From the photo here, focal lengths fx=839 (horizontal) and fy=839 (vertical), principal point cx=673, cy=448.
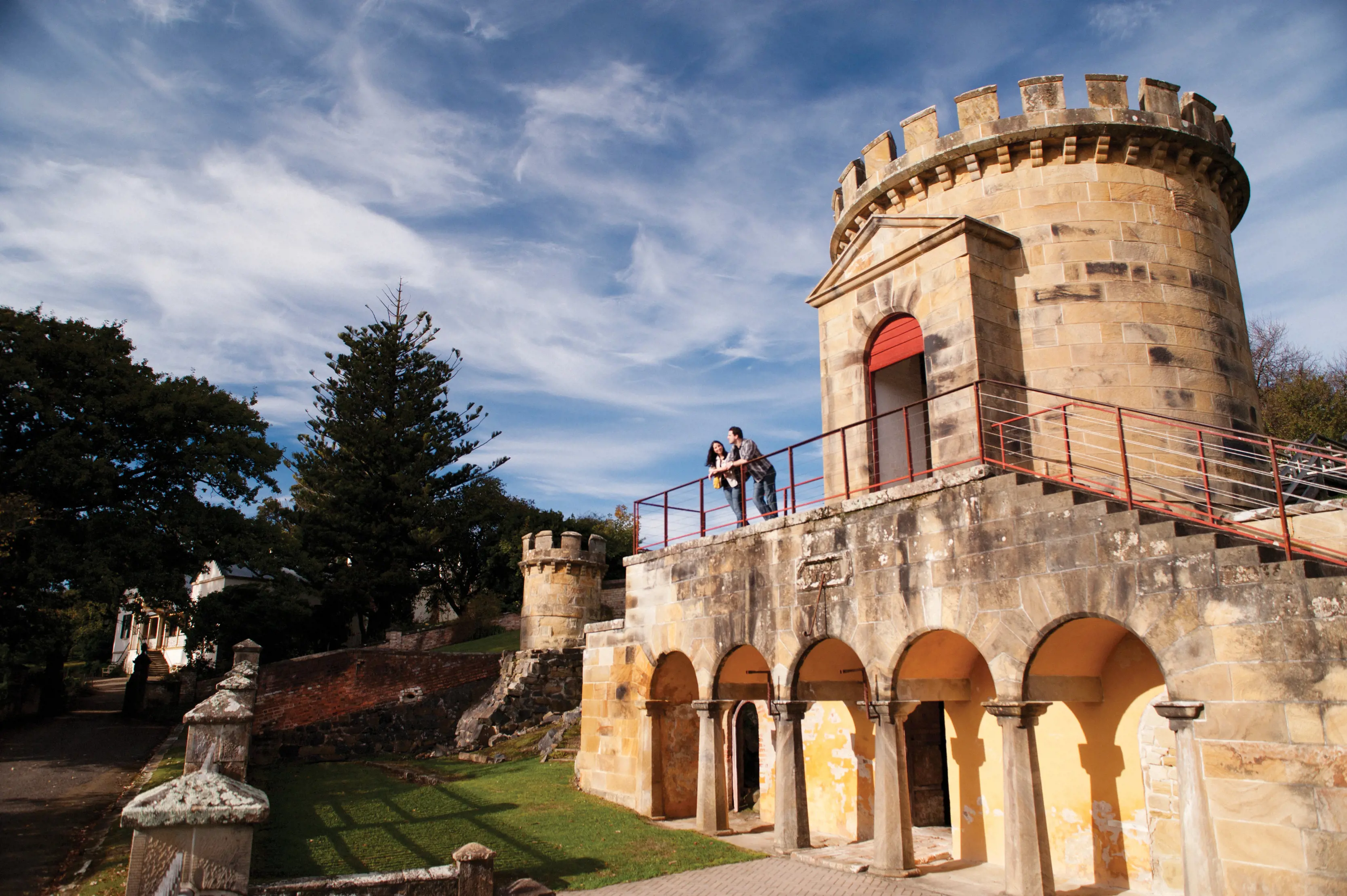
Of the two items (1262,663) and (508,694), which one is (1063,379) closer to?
(1262,663)

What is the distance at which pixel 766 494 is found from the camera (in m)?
12.1

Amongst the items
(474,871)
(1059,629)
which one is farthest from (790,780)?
(474,871)

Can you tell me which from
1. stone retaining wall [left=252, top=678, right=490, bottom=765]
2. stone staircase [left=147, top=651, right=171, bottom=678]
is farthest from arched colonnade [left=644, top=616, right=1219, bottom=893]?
stone staircase [left=147, top=651, right=171, bottom=678]

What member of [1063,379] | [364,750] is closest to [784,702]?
[1063,379]

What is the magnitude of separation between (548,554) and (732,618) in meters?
15.3

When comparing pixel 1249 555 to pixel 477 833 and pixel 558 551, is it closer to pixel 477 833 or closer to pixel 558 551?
pixel 477 833

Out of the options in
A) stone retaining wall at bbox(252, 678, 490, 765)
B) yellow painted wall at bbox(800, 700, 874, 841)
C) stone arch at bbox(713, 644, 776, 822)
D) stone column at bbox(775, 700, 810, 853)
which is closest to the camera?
stone column at bbox(775, 700, 810, 853)

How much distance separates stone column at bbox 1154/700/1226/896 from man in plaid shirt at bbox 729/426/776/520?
234 inches

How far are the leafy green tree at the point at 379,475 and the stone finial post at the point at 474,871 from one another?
1047 inches

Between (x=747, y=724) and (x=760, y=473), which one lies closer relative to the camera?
(x=760, y=473)

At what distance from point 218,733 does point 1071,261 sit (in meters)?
11.4

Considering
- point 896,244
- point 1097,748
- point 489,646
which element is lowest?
point 1097,748

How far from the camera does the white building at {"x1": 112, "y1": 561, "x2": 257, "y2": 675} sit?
4147cm

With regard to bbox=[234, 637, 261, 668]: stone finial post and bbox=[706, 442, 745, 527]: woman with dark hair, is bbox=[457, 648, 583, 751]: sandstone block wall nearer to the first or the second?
bbox=[234, 637, 261, 668]: stone finial post
